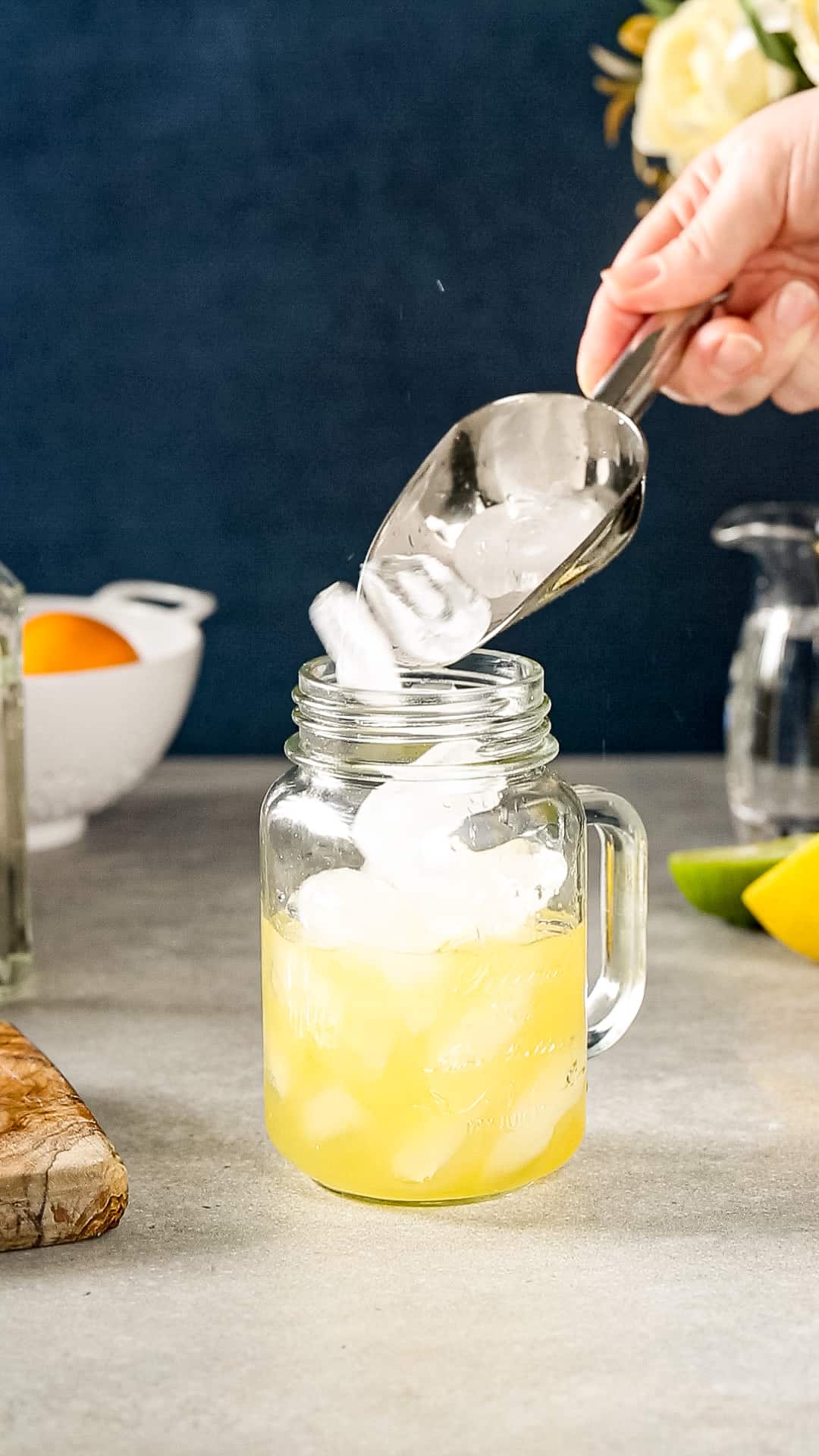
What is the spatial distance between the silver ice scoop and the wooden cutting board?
26 cm

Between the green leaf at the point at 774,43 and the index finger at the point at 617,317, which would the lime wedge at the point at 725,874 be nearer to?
the index finger at the point at 617,317

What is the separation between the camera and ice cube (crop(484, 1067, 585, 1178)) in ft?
2.34

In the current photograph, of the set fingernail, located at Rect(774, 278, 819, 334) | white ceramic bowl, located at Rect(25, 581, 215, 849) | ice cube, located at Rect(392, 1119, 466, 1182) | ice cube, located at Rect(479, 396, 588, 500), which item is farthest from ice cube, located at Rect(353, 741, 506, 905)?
white ceramic bowl, located at Rect(25, 581, 215, 849)

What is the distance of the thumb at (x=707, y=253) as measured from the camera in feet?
3.29

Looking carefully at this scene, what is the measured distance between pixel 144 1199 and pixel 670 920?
0.52 m

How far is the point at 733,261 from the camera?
3.37 ft

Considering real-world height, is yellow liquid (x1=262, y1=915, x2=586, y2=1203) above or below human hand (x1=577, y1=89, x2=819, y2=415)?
below

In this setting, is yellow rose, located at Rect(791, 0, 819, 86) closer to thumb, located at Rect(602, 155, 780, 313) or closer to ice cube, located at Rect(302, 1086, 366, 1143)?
thumb, located at Rect(602, 155, 780, 313)

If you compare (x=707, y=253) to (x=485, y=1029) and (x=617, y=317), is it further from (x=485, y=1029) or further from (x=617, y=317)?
(x=485, y=1029)

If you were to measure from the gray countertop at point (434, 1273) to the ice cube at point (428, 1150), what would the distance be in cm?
3

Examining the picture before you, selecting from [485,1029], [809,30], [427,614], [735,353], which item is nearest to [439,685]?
[427,614]

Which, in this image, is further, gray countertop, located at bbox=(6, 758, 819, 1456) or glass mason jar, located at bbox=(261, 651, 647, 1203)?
glass mason jar, located at bbox=(261, 651, 647, 1203)

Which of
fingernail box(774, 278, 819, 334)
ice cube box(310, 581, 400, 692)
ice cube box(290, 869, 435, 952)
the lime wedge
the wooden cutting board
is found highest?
fingernail box(774, 278, 819, 334)

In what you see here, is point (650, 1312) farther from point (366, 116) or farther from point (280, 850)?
point (366, 116)
